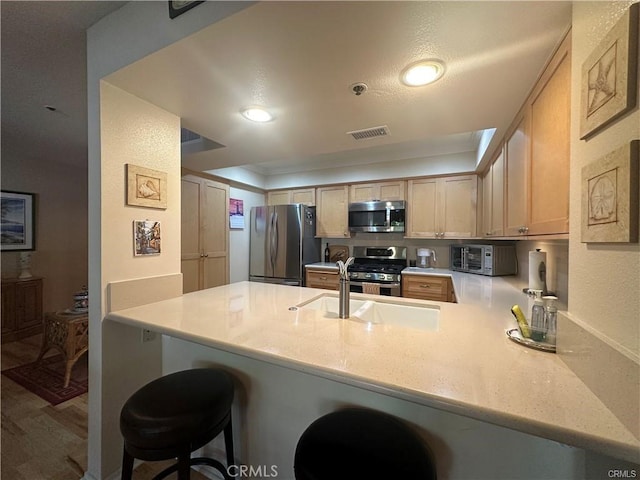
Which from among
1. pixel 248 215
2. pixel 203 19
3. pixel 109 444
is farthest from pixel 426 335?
pixel 248 215

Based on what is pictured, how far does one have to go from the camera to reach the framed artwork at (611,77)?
56 cm

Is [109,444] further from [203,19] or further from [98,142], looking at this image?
[203,19]

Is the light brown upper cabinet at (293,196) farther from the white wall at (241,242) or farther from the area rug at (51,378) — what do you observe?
the area rug at (51,378)

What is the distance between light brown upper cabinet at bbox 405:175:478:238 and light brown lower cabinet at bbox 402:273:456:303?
629 mm

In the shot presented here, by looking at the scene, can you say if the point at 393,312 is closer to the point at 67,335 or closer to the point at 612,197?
the point at 612,197

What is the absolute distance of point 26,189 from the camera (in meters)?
3.42

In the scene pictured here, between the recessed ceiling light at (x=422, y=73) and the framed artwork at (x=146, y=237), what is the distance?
168 centimetres

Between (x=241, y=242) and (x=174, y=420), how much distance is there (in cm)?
336

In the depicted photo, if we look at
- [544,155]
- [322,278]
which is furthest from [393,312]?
[322,278]

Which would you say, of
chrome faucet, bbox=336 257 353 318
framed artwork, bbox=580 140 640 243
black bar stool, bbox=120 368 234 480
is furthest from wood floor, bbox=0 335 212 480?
framed artwork, bbox=580 140 640 243

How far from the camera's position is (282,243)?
13.0 ft

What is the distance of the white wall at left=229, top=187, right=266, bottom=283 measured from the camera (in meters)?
4.02

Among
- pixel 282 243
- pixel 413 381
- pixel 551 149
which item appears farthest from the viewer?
pixel 282 243

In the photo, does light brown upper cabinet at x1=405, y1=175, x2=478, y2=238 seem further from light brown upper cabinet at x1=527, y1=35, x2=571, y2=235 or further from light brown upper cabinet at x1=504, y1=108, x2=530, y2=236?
light brown upper cabinet at x1=527, y1=35, x2=571, y2=235
